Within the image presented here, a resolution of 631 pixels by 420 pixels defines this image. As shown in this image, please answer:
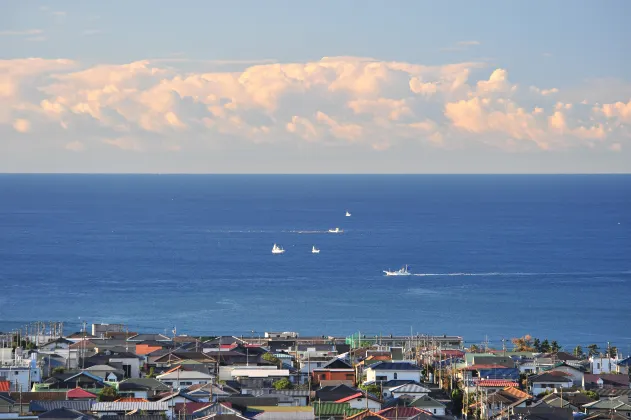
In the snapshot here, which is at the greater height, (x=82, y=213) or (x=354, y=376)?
(x=82, y=213)

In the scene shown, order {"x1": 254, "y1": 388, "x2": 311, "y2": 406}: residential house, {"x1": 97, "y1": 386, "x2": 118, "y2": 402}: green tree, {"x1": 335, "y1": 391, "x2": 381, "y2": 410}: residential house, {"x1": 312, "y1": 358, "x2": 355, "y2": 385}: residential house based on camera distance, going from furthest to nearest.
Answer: {"x1": 312, "y1": 358, "x2": 355, "y2": 385}: residential house → {"x1": 254, "y1": 388, "x2": 311, "y2": 406}: residential house → {"x1": 97, "y1": 386, "x2": 118, "y2": 402}: green tree → {"x1": 335, "y1": 391, "x2": 381, "y2": 410}: residential house

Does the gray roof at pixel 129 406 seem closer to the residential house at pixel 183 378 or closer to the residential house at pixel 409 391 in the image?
the residential house at pixel 183 378

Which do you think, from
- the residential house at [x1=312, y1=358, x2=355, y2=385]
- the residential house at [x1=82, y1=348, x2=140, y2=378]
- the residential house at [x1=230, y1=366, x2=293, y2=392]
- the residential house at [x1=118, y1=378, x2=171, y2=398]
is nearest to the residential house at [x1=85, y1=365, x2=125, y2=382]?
the residential house at [x1=82, y1=348, x2=140, y2=378]

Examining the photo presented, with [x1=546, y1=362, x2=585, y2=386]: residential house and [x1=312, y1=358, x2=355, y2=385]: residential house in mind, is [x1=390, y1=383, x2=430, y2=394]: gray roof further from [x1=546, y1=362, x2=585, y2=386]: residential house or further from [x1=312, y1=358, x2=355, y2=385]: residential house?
[x1=546, y1=362, x2=585, y2=386]: residential house

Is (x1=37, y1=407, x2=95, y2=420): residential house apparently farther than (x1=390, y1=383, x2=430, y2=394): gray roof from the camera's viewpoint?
No

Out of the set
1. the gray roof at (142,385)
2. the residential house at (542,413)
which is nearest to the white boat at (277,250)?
the gray roof at (142,385)

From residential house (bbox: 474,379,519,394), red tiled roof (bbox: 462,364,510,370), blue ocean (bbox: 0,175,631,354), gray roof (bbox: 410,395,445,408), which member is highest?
blue ocean (bbox: 0,175,631,354)

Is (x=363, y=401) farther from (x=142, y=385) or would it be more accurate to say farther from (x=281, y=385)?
(x=142, y=385)

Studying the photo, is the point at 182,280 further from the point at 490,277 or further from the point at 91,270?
the point at 490,277

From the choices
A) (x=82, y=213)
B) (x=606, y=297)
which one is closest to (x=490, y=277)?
(x=606, y=297)
